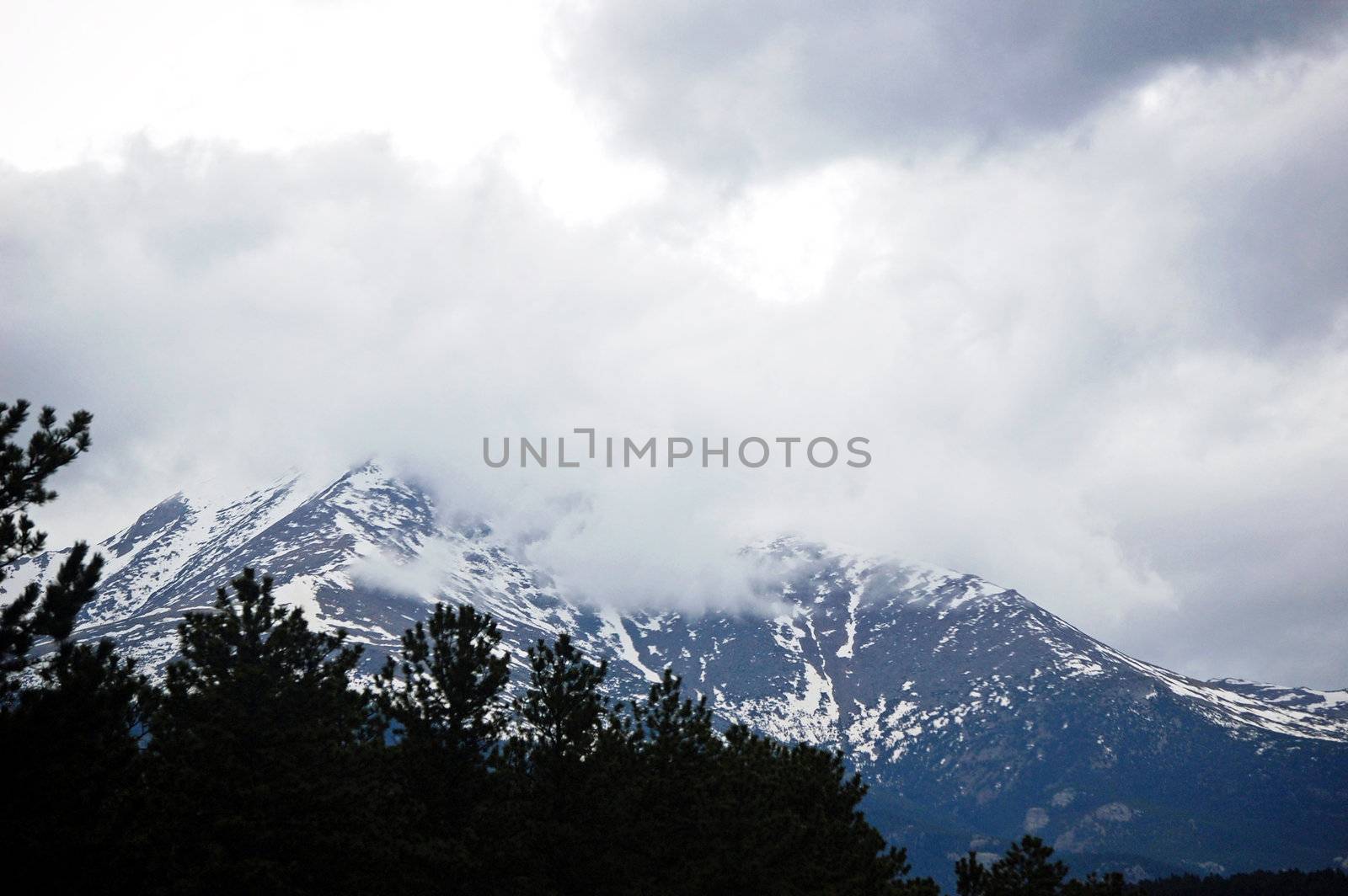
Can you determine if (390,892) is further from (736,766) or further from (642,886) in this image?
(736,766)

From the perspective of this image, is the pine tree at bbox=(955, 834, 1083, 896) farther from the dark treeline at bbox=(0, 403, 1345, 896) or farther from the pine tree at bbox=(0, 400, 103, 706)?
the pine tree at bbox=(0, 400, 103, 706)

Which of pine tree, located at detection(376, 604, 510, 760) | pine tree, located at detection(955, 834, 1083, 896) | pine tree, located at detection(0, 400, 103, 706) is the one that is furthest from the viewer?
pine tree, located at detection(955, 834, 1083, 896)

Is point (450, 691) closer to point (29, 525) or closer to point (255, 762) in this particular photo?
point (255, 762)

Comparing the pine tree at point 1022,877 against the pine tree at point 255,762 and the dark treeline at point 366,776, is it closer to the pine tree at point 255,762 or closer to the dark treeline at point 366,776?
the dark treeline at point 366,776

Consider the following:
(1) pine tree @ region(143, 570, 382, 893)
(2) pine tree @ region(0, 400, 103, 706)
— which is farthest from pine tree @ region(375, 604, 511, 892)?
(2) pine tree @ region(0, 400, 103, 706)

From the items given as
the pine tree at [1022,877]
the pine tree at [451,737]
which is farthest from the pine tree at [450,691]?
the pine tree at [1022,877]

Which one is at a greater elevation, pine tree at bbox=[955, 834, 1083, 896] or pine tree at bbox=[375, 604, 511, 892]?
pine tree at bbox=[375, 604, 511, 892]

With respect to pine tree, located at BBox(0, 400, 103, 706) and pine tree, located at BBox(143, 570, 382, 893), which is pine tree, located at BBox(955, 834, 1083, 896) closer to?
pine tree, located at BBox(143, 570, 382, 893)

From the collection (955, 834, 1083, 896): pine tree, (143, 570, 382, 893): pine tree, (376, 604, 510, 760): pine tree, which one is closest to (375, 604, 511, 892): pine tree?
(376, 604, 510, 760): pine tree

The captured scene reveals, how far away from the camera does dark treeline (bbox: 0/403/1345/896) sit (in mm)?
25906

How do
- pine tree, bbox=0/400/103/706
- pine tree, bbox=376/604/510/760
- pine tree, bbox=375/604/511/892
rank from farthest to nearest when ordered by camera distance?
pine tree, bbox=376/604/510/760, pine tree, bbox=375/604/511/892, pine tree, bbox=0/400/103/706

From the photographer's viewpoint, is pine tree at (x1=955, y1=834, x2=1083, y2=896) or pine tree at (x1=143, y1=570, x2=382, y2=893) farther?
pine tree at (x1=955, y1=834, x2=1083, y2=896)

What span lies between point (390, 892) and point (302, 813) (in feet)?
13.3

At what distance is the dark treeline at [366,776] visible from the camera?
25.9m
